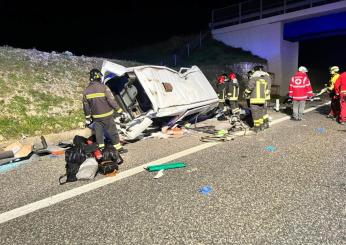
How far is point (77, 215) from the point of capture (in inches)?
143

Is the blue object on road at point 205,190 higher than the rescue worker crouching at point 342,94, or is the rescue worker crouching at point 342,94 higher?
the rescue worker crouching at point 342,94

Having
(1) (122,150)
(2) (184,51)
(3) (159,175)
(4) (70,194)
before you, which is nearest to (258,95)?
(1) (122,150)

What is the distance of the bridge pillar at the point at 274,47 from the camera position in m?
21.5

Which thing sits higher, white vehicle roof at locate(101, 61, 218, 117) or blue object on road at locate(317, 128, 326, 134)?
white vehicle roof at locate(101, 61, 218, 117)

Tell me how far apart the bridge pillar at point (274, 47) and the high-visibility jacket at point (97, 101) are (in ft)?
52.9

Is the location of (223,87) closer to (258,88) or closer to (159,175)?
(258,88)

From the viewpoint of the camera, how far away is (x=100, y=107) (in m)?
6.09

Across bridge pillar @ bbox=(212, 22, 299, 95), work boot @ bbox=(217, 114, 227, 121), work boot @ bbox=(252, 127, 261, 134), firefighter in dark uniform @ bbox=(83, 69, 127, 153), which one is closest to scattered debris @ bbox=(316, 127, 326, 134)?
work boot @ bbox=(252, 127, 261, 134)

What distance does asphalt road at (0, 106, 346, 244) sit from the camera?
124 inches

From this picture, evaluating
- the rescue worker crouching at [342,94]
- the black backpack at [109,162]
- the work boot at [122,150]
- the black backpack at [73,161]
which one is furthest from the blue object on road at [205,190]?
the rescue worker crouching at [342,94]

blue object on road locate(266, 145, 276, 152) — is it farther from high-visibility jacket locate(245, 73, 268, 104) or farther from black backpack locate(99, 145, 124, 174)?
black backpack locate(99, 145, 124, 174)

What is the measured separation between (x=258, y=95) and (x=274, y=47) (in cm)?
1521

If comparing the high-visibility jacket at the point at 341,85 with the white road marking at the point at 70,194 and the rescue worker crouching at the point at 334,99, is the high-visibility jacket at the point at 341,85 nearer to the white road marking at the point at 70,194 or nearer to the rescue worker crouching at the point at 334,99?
the rescue worker crouching at the point at 334,99

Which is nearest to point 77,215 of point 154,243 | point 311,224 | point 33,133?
point 154,243
